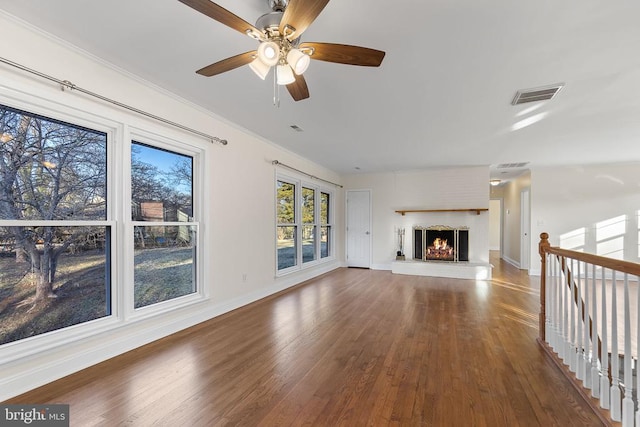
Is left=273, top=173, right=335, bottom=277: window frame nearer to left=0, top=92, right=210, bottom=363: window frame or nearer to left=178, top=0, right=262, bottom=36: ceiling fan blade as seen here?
left=0, top=92, right=210, bottom=363: window frame

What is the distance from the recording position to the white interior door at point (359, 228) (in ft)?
25.8

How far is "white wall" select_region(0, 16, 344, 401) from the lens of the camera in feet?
6.82

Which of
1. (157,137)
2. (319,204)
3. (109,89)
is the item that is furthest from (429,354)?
(319,204)

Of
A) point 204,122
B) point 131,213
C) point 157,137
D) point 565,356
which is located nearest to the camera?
point 565,356

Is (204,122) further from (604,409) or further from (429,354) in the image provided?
(604,409)

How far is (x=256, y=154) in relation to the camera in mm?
4566

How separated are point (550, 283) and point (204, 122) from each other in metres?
4.14

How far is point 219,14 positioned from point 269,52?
305mm

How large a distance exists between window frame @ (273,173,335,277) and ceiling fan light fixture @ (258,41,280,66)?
3.40m

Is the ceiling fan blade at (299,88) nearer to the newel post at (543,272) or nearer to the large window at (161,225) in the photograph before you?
the large window at (161,225)

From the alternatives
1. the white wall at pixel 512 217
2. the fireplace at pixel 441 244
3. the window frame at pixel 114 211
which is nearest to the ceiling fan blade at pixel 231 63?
the window frame at pixel 114 211

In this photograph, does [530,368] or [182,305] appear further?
[182,305]

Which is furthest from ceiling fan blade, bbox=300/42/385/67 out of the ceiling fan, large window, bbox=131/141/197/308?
large window, bbox=131/141/197/308

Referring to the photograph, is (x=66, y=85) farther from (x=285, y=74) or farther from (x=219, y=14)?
(x=285, y=74)
